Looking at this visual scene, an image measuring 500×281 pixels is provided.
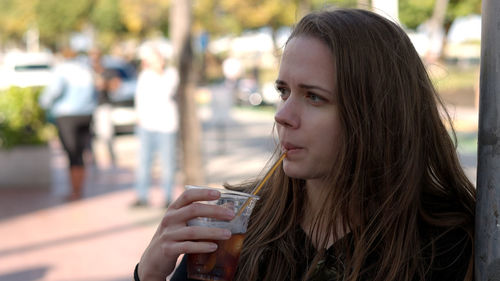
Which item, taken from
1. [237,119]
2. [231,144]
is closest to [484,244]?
[231,144]

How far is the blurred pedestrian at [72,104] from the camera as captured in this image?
33.1 ft

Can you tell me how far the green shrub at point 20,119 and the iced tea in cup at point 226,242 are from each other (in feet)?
34.9

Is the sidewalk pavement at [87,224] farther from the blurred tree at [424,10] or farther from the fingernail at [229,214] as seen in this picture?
the blurred tree at [424,10]

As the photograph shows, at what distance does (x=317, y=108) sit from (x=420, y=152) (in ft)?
1.06

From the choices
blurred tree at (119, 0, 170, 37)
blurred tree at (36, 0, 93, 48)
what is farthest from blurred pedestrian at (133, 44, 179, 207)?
blurred tree at (36, 0, 93, 48)

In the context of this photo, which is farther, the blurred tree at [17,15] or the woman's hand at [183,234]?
the blurred tree at [17,15]

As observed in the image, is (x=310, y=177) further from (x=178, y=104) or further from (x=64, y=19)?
(x=64, y=19)

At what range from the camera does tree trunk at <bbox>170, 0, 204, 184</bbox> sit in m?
10.1

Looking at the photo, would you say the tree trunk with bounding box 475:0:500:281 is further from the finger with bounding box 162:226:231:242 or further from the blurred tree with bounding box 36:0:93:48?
the blurred tree with bounding box 36:0:93:48

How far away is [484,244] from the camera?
5.94 feet

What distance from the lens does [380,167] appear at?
2053 millimetres

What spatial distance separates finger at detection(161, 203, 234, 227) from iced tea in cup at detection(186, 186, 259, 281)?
2cm

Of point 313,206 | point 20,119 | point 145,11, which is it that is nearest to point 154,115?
point 20,119

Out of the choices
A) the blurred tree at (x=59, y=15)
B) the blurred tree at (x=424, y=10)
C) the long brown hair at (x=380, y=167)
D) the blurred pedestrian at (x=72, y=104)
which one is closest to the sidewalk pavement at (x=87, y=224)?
the blurred pedestrian at (x=72, y=104)
